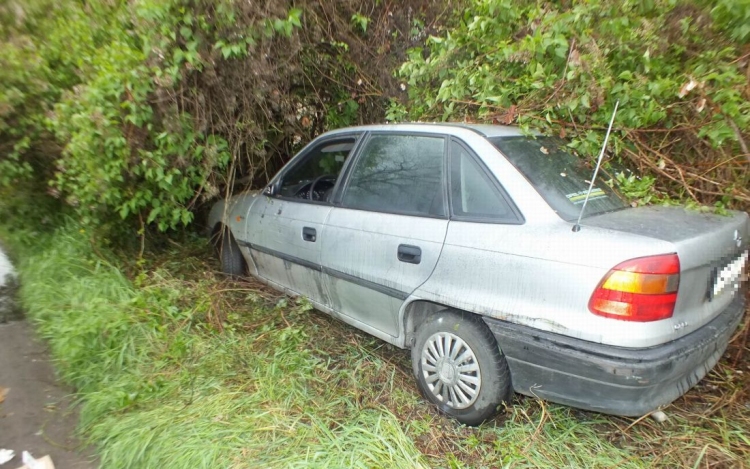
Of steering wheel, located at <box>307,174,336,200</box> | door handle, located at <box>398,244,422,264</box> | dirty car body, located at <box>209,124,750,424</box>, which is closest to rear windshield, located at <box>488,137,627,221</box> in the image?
dirty car body, located at <box>209,124,750,424</box>

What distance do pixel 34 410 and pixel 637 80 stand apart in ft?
14.7

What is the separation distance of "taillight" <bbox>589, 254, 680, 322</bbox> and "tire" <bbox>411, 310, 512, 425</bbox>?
64 cm

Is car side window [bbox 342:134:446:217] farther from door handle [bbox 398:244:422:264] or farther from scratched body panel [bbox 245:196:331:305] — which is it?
scratched body panel [bbox 245:196:331:305]

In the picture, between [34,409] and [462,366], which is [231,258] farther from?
[462,366]

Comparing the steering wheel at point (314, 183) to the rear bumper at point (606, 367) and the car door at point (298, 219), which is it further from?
the rear bumper at point (606, 367)

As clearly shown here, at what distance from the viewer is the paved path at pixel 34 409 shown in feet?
8.71

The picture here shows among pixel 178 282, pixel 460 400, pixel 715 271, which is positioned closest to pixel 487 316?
pixel 460 400

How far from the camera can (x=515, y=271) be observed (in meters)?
2.28

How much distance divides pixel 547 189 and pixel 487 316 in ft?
2.39

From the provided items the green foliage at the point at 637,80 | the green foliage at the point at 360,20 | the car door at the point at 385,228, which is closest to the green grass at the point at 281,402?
the car door at the point at 385,228

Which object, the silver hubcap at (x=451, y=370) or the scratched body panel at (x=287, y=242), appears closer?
the silver hubcap at (x=451, y=370)

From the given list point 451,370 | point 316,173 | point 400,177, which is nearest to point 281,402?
point 451,370

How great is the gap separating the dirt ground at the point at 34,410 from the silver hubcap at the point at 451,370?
194 centimetres

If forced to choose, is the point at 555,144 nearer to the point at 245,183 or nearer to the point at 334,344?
the point at 334,344
